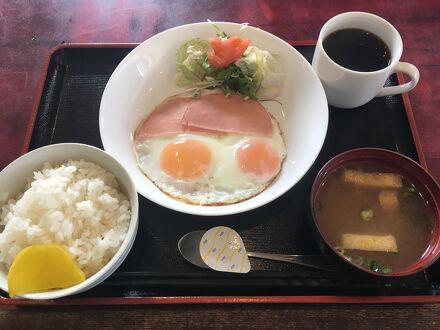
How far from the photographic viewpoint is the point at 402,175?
1.69m

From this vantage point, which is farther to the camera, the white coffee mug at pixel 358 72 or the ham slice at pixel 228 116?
the ham slice at pixel 228 116

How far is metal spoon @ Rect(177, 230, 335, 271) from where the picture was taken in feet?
5.09

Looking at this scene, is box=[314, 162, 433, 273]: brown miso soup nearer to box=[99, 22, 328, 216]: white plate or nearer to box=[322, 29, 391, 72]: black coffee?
box=[99, 22, 328, 216]: white plate

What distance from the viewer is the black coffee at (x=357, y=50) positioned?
72.6 inches

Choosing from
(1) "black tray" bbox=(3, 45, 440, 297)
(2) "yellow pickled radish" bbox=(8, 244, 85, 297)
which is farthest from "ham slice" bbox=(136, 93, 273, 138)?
(2) "yellow pickled radish" bbox=(8, 244, 85, 297)

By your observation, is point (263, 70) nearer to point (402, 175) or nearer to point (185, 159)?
point (185, 159)

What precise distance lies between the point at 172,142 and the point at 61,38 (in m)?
1.14

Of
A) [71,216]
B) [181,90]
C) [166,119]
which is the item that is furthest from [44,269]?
[181,90]

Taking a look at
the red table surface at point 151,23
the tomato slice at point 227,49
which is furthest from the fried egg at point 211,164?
the red table surface at point 151,23

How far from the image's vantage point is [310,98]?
6.18 ft

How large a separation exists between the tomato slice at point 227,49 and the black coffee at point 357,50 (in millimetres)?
404

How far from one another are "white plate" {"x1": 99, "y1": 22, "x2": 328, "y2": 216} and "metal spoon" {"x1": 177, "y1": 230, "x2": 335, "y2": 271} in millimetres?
120

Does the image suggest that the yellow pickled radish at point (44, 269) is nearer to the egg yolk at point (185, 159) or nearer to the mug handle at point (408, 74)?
the egg yolk at point (185, 159)

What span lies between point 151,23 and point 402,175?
5.72 ft
